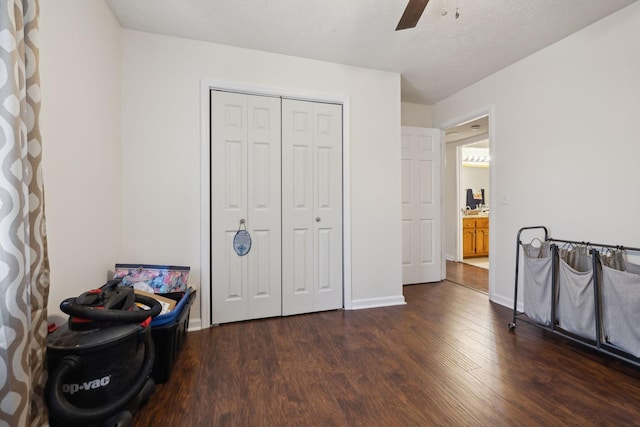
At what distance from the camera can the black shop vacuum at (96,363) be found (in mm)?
1050

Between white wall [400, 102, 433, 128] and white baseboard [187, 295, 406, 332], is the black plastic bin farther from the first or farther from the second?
white wall [400, 102, 433, 128]

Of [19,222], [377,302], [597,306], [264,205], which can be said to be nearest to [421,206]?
[377,302]

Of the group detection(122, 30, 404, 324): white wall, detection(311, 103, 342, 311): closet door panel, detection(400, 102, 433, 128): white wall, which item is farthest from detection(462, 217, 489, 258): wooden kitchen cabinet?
detection(122, 30, 404, 324): white wall

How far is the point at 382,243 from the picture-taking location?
2988mm

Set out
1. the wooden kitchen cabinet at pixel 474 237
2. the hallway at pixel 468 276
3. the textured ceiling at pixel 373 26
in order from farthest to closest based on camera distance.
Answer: the wooden kitchen cabinet at pixel 474 237 < the hallway at pixel 468 276 < the textured ceiling at pixel 373 26

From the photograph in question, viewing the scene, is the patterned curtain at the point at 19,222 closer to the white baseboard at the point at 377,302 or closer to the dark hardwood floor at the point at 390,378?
the dark hardwood floor at the point at 390,378

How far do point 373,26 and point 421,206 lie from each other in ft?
7.71

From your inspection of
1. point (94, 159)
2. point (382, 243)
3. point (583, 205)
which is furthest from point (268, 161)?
point (583, 205)

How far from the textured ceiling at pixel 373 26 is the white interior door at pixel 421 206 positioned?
1.16m

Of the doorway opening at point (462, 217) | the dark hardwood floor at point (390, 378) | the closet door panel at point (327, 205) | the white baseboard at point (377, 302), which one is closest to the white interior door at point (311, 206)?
the closet door panel at point (327, 205)

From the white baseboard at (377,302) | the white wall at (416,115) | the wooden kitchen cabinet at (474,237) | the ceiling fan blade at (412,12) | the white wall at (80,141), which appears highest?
the white wall at (416,115)

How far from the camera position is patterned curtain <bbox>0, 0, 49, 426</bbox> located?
0.91 metres

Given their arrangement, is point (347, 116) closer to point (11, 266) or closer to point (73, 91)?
point (73, 91)

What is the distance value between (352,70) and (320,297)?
2.31 m
